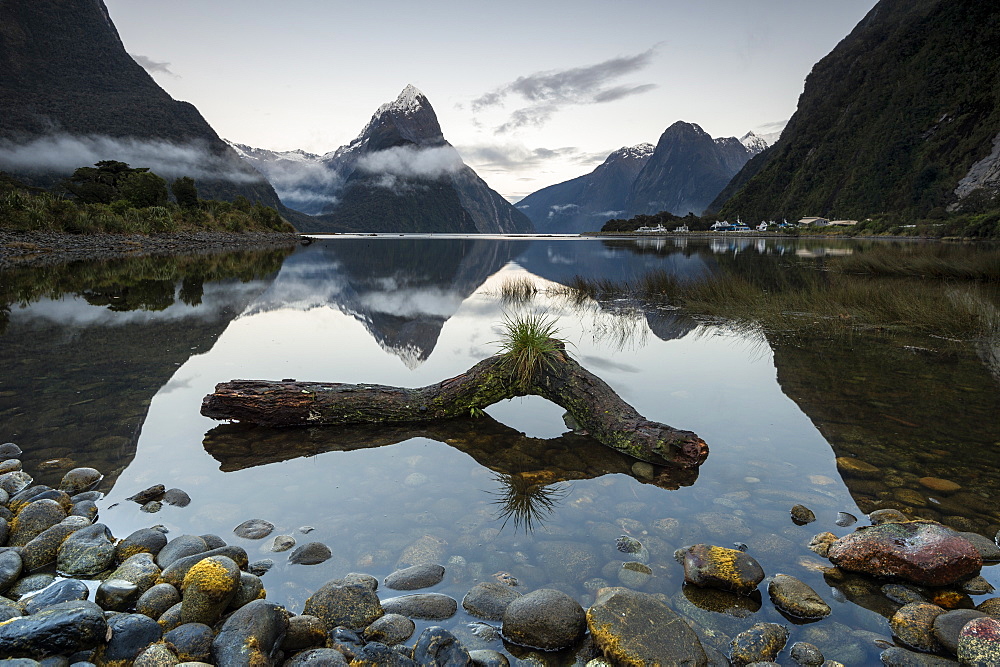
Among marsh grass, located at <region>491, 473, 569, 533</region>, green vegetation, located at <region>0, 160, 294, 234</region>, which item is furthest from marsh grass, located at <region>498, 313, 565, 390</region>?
green vegetation, located at <region>0, 160, 294, 234</region>

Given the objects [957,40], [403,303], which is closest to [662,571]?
[403,303]

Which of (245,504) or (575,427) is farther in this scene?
(575,427)

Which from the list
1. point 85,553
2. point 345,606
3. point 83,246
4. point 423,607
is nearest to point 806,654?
point 423,607

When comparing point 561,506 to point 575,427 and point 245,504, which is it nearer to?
point 575,427

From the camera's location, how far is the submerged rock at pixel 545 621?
354 cm

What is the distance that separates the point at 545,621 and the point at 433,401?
467 cm

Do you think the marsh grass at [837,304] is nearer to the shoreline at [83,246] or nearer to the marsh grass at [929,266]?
the marsh grass at [929,266]

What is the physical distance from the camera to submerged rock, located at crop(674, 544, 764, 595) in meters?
4.06

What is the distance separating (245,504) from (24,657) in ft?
8.27

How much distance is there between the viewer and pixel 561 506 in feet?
18.1

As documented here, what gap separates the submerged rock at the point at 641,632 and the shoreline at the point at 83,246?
39.8 m

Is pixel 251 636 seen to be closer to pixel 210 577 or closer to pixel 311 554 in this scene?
pixel 210 577

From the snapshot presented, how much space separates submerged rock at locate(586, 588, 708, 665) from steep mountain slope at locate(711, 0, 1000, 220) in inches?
4672

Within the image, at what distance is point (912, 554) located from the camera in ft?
13.5
